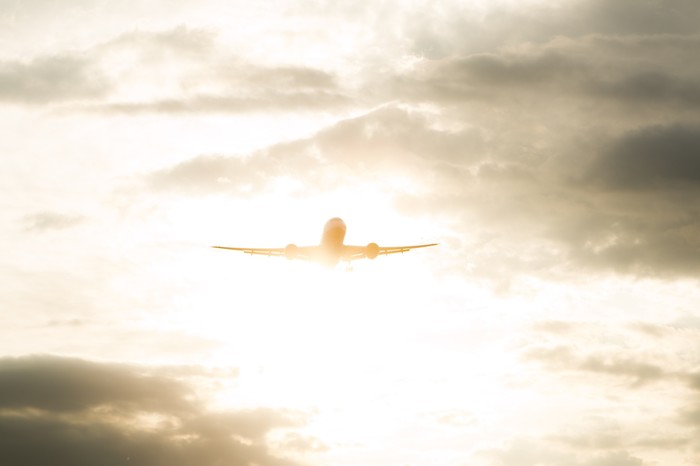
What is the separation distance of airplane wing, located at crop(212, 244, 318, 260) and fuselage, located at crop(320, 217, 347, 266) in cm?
552

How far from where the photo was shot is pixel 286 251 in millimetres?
176125

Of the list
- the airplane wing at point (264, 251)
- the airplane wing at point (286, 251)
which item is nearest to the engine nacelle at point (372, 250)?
the airplane wing at point (286, 251)

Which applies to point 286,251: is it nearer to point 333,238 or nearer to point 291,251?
point 291,251

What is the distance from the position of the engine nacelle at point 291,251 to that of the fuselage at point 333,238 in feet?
24.2

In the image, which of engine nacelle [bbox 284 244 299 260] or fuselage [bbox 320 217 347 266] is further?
engine nacelle [bbox 284 244 299 260]

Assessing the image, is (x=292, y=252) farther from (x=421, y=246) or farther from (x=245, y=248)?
(x=421, y=246)

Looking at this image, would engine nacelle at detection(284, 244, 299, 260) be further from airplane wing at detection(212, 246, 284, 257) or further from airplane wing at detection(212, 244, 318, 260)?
airplane wing at detection(212, 246, 284, 257)

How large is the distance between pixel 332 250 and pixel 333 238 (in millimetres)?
3986

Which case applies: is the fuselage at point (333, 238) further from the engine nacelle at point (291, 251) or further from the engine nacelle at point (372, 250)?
the engine nacelle at point (291, 251)

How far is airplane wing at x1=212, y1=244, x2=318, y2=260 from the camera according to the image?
17550cm

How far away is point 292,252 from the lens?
6924 inches

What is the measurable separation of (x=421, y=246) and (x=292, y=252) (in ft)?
84.3

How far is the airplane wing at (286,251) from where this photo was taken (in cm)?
17550

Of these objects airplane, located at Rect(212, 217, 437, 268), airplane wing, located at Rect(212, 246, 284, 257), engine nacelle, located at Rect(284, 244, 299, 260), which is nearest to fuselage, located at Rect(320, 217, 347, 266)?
airplane, located at Rect(212, 217, 437, 268)
